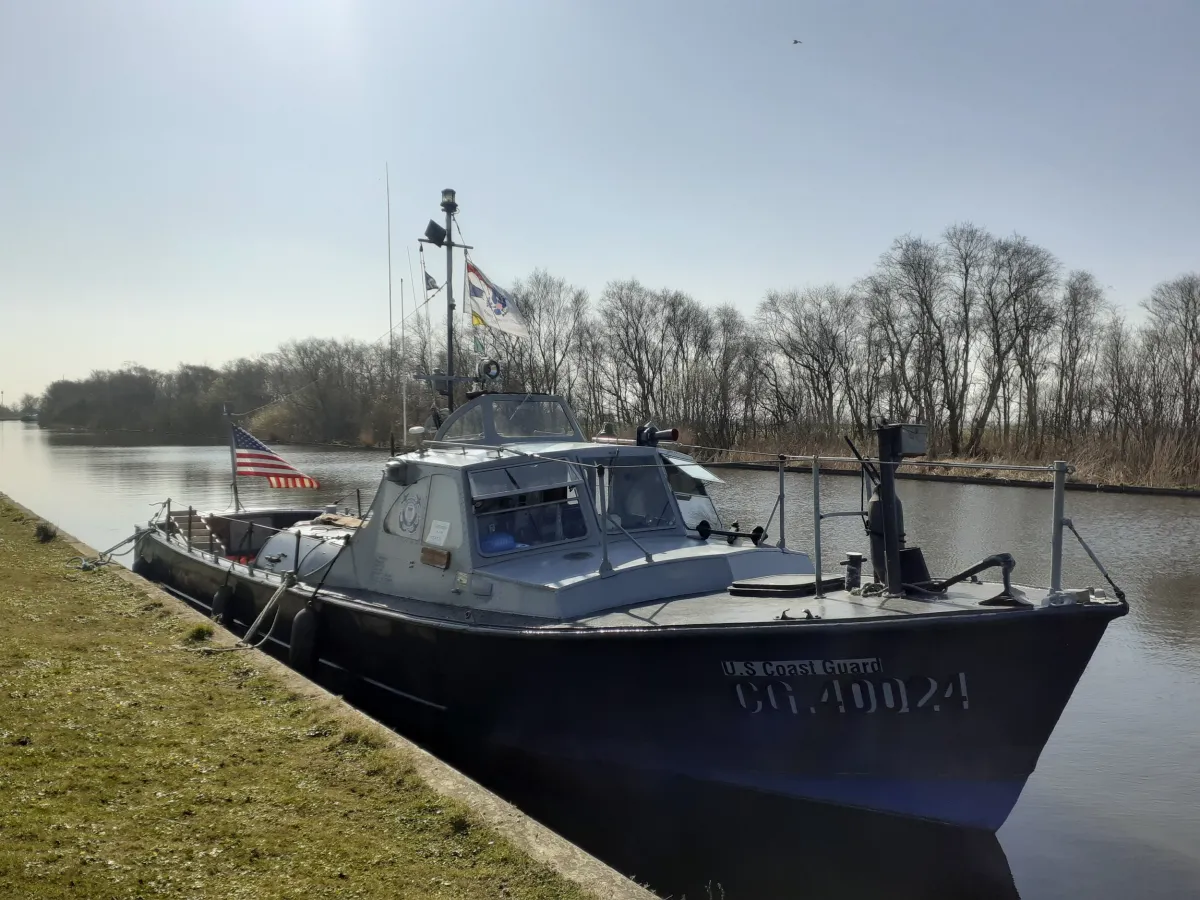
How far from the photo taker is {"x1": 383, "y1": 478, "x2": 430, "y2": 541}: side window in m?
7.66

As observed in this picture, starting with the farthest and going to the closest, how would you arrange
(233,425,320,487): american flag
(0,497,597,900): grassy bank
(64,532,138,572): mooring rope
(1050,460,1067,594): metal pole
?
(233,425,320,487): american flag, (64,532,138,572): mooring rope, (1050,460,1067,594): metal pole, (0,497,597,900): grassy bank

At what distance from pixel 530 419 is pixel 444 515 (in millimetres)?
1800

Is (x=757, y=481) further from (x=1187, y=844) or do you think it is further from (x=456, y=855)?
(x=456, y=855)

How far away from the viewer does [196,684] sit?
675cm

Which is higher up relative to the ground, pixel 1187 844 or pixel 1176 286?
pixel 1176 286

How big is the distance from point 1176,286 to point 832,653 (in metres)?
40.8

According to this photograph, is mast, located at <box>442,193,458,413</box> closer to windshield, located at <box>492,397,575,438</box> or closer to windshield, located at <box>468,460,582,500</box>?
windshield, located at <box>492,397,575,438</box>

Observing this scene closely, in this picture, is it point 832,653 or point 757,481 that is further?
point 757,481

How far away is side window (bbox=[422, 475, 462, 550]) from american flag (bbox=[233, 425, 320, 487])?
5.08 meters

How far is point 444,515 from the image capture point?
24.2 ft

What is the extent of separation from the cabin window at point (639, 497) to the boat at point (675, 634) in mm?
21

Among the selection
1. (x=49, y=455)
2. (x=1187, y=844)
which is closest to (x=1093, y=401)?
(x=1187, y=844)

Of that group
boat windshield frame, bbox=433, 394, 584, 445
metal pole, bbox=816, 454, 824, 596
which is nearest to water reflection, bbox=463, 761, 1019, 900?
metal pole, bbox=816, 454, 824, 596

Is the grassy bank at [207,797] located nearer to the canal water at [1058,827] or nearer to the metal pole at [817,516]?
the canal water at [1058,827]
